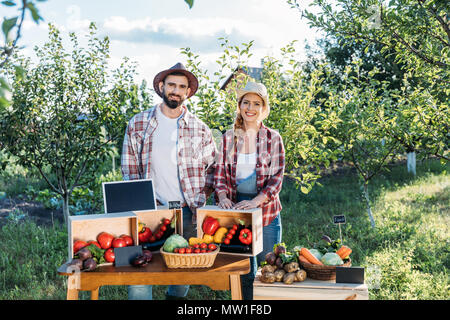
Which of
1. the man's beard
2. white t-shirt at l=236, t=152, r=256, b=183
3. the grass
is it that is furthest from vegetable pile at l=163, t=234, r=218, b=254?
the grass

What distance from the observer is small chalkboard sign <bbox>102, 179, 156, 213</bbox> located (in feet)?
9.82

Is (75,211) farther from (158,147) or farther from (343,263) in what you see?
(343,263)

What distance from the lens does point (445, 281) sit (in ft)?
14.7

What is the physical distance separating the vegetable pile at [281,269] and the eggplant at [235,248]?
193 millimetres

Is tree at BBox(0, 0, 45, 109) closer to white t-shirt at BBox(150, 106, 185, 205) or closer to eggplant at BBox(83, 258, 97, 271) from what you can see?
eggplant at BBox(83, 258, 97, 271)

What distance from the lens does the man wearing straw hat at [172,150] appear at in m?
3.38

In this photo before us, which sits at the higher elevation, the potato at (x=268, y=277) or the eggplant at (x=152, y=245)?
the eggplant at (x=152, y=245)

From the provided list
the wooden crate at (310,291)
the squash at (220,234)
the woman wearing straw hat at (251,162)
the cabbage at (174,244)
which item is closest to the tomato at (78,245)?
the cabbage at (174,244)

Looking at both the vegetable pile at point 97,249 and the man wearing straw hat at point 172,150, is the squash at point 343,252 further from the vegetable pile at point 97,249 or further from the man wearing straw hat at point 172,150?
the vegetable pile at point 97,249

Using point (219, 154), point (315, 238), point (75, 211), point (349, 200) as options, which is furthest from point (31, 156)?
point (349, 200)

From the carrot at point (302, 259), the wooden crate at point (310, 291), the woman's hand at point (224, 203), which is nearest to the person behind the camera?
the wooden crate at point (310, 291)

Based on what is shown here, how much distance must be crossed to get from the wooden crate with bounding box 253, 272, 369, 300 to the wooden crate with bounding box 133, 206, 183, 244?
2.54 feet

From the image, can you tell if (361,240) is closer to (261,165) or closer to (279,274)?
(261,165)

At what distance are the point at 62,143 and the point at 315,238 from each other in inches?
147
